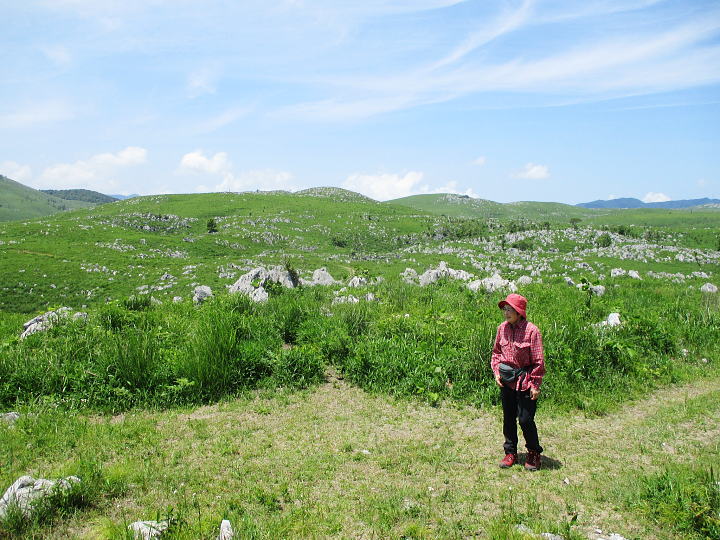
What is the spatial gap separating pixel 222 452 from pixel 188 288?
3059 cm

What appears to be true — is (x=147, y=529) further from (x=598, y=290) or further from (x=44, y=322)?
(x=598, y=290)

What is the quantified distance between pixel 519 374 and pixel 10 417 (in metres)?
8.46

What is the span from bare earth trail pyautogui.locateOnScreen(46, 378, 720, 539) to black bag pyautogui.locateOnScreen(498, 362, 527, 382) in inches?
51.3

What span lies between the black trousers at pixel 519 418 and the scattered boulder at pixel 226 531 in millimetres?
3977

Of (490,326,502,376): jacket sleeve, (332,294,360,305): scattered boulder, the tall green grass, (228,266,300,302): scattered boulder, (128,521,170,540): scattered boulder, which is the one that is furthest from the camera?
(228,266,300,302): scattered boulder

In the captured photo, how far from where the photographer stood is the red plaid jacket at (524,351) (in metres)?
5.89

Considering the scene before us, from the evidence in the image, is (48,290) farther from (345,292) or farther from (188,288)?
(345,292)

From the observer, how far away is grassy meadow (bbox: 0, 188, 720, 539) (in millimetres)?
4770

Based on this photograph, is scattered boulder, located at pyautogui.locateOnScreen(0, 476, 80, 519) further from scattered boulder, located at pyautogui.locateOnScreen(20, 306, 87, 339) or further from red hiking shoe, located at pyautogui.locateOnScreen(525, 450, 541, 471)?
scattered boulder, located at pyautogui.locateOnScreen(20, 306, 87, 339)

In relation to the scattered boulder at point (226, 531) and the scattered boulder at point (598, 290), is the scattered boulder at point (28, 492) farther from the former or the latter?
the scattered boulder at point (598, 290)

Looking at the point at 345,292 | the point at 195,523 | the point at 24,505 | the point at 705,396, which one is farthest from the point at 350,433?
the point at 345,292

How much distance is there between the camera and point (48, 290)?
115 feet

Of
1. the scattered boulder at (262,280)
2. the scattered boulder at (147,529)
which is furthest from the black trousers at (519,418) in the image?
the scattered boulder at (262,280)

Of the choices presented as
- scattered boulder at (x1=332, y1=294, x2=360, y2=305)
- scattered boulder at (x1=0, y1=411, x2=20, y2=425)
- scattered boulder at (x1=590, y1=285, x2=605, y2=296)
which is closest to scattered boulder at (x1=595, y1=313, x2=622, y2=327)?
scattered boulder at (x1=590, y1=285, x2=605, y2=296)
